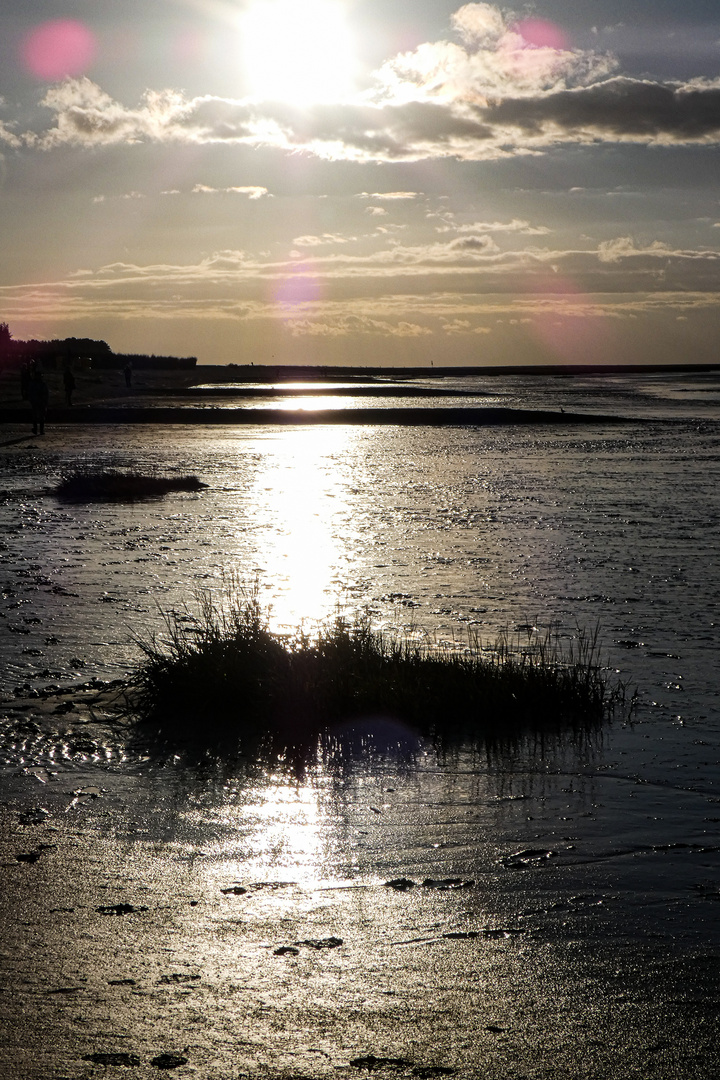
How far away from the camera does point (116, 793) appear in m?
7.70

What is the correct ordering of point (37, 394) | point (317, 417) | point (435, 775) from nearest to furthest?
point (435, 775), point (37, 394), point (317, 417)

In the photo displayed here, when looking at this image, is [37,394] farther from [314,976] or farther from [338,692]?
[314,976]

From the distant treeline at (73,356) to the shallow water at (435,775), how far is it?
5102cm

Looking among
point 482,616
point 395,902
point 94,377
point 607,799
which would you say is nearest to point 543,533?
point 482,616

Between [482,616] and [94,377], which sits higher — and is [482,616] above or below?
below

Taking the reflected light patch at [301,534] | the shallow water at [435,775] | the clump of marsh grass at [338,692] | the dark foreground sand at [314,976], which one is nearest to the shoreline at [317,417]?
the reflected light patch at [301,534]

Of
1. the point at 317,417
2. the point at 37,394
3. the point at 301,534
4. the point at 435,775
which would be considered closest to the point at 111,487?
the point at 301,534

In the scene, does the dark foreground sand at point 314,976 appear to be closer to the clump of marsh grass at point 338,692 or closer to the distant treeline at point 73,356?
the clump of marsh grass at point 338,692

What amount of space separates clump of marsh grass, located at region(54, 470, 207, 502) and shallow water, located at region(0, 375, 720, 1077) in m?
1.93

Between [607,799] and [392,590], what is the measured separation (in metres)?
7.50

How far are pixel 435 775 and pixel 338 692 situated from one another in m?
1.59

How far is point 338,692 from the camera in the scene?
9.53 m

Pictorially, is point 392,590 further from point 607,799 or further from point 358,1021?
point 358,1021

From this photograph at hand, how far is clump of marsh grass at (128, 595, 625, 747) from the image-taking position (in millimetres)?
9289
